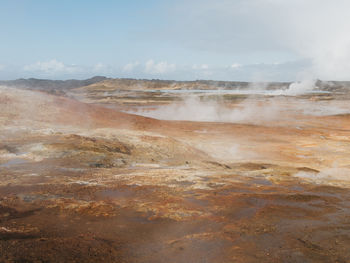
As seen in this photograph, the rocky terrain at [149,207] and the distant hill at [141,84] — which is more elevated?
the distant hill at [141,84]

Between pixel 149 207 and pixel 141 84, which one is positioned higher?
pixel 141 84

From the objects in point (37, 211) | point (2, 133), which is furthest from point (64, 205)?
point (2, 133)

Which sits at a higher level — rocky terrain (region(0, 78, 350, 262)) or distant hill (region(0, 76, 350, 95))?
distant hill (region(0, 76, 350, 95))

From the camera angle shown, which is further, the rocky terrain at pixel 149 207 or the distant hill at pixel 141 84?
the distant hill at pixel 141 84

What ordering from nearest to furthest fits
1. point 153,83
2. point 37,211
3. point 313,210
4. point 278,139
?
1. point 37,211
2. point 313,210
3. point 278,139
4. point 153,83

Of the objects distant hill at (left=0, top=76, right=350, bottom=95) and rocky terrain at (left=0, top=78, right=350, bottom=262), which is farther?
distant hill at (left=0, top=76, right=350, bottom=95)

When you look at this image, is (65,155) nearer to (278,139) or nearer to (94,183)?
(94,183)

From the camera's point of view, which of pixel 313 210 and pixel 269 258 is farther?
pixel 313 210

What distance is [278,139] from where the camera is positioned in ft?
84.6

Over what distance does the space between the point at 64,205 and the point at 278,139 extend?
21907 millimetres

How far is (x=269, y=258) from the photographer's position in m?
5.16

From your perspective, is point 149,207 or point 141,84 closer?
point 149,207

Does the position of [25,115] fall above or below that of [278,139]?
above

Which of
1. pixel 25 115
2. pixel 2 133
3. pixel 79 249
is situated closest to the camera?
pixel 79 249
